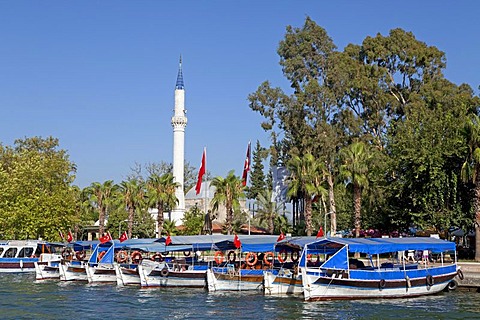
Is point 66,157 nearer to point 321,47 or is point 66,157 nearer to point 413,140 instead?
point 321,47

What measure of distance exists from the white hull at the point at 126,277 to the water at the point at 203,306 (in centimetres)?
246

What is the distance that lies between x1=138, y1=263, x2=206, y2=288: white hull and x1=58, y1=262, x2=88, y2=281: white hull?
25.5 ft

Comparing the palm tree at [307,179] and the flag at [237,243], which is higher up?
the palm tree at [307,179]

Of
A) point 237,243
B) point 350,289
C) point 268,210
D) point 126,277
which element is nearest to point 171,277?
point 126,277

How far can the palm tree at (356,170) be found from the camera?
2383 inches

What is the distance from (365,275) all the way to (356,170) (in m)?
24.4

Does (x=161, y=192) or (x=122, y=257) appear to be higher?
(x=161, y=192)

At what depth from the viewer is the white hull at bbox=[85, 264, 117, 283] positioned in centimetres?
4897

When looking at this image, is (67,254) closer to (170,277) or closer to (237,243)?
(170,277)

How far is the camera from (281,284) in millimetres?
40000

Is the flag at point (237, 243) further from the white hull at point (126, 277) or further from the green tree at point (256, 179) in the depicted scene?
the green tree at point (256, 179)

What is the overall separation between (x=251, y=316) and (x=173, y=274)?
527 inches

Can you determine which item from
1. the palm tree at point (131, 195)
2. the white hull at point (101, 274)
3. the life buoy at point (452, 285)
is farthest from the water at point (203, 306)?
the palm tree at point (131, 195)

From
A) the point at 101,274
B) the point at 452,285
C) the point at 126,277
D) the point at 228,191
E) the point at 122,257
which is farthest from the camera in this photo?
the point at 228,191
